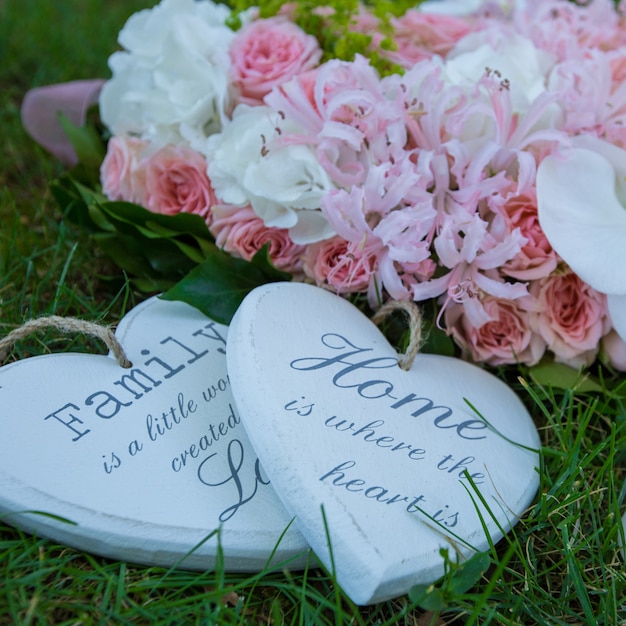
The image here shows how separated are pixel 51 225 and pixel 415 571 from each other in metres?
1.04

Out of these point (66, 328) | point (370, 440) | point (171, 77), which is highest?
point (171, 77)

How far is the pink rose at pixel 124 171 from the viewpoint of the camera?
1.28m

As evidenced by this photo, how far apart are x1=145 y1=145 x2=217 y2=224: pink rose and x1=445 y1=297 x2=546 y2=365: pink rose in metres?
0.45

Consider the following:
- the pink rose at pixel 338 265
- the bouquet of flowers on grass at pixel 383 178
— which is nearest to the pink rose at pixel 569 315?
the bouquet of flowers on grass at pixel 383 178

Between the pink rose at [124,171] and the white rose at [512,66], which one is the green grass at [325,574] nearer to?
the pink rose at [124,171]

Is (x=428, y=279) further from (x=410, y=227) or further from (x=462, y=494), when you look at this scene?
(x=462, y=494)

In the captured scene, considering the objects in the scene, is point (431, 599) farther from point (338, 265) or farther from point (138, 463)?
point (338, 265)

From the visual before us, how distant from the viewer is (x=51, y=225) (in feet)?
4.90

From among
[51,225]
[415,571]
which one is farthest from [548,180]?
[51,225]

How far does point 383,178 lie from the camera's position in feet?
3.43

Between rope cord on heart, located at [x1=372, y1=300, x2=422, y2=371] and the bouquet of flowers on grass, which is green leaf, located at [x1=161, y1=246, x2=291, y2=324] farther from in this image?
rope cord on heart, located at [x1=372, y1=300, x2=422, y2=371]

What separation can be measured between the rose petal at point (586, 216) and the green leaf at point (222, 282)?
0.42m

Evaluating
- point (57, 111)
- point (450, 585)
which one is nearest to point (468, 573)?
point (450, 585)

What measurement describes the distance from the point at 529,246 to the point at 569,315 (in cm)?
14
